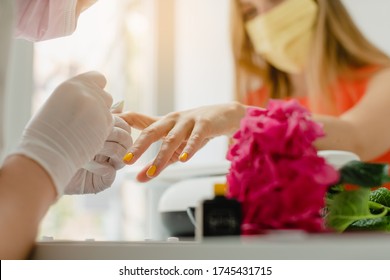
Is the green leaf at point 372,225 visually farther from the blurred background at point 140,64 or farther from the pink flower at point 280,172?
the blurred background at point 140,64

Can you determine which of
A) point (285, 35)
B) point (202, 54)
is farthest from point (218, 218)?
point (202, 54)

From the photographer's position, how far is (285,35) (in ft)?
5.53

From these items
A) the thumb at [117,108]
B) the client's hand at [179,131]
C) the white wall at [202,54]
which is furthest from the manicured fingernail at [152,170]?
the white wall at [202,54]

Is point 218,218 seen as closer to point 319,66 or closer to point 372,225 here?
point 372,225

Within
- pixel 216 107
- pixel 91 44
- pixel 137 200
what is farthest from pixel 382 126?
pixel 91 44

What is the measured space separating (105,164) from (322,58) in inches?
45.7

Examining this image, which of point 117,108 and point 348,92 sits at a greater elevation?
point 348,92

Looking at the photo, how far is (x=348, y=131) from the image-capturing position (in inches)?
44.5

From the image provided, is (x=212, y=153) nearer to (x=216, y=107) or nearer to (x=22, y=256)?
(x=216, y=107)

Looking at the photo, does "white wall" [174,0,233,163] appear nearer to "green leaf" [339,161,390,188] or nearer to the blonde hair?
the blonde hair

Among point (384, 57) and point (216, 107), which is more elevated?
point (384, 57)

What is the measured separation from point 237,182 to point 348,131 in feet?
2.43

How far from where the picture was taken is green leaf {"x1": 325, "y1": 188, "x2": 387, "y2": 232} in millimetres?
471
